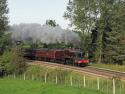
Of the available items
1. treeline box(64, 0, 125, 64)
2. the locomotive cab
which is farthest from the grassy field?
treeline box(64, 0, 125, 64)

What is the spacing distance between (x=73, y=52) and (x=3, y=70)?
41.6ft

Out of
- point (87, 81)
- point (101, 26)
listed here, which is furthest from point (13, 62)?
point (101, 26)

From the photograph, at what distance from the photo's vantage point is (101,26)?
243 feet

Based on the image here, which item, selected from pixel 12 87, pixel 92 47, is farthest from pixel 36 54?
pixel 12 87

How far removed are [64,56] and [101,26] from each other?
546 inches

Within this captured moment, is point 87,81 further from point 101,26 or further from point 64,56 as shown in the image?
point 101,26

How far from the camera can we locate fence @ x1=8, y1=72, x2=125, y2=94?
1554 inches

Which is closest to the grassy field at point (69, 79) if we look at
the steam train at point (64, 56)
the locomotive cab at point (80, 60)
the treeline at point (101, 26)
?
the steam train at point (64, 56)

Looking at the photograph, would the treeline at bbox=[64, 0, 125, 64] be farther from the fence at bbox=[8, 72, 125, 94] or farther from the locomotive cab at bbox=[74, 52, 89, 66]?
the fence at bbox=[8, 72, 125, 94]

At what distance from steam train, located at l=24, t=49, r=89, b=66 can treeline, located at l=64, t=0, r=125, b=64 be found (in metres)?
7.88

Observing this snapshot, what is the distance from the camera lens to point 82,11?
3031 inches

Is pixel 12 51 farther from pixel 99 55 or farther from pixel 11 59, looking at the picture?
pixel 99 55

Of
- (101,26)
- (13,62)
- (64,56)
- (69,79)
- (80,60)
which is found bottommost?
(69,79)

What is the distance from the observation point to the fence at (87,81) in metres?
39.5
